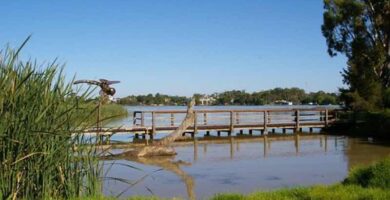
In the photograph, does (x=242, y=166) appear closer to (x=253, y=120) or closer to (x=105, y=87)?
(x=105, y=87)

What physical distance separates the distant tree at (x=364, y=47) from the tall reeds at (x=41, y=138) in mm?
28594

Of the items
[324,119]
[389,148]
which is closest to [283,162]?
[389,148]

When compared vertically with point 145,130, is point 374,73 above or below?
above

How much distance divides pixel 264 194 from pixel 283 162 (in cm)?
1058

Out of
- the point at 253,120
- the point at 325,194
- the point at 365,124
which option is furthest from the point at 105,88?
the point at 253,120

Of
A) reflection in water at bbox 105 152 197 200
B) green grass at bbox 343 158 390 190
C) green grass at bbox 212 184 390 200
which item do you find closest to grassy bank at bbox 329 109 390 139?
reflection in water at bbox 105 152 197 200

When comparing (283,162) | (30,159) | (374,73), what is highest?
(374,73)

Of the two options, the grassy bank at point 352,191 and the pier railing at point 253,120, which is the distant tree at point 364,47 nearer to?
the pier railing at point 253,120

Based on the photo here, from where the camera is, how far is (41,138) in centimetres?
594

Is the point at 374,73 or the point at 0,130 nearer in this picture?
the point at 0,130

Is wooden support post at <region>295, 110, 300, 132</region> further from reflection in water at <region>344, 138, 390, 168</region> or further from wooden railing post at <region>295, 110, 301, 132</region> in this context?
reflection in water at <region>344, 138, 390, 168</region>

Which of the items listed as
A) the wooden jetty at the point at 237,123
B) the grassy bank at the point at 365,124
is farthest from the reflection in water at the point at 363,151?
the wooden jetty at the point at 237,123

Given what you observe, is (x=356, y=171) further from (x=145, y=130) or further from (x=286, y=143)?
(x=145, y=130)

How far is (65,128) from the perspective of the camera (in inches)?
249
